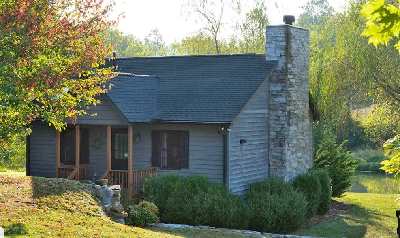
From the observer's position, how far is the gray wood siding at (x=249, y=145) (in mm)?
20516

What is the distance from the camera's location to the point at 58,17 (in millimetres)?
14281

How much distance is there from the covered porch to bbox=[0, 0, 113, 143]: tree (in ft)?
19.1

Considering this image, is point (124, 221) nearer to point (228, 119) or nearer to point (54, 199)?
point (54, 199)

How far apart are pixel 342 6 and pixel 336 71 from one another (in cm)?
527

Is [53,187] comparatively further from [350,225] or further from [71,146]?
[350,225]

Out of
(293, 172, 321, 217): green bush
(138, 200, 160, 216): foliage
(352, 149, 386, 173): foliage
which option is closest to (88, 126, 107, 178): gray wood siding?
(138, 200, 160, 216): foliage

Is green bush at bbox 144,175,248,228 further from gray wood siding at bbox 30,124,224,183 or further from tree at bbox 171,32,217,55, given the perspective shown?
tree at bbox 171,32,217,55

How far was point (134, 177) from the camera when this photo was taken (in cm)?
2030

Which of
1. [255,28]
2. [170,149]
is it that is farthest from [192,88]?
[255,28]

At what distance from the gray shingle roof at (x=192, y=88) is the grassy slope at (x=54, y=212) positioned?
16.0ft

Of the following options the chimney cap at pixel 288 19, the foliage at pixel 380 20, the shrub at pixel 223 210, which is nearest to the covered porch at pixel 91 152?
the shrub at pixel 223 210

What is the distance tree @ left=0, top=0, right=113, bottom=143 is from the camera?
1262cm

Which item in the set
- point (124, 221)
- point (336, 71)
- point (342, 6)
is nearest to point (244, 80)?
point (124, 221)

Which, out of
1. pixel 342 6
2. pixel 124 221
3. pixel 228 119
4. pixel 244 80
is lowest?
pixel 124 221
